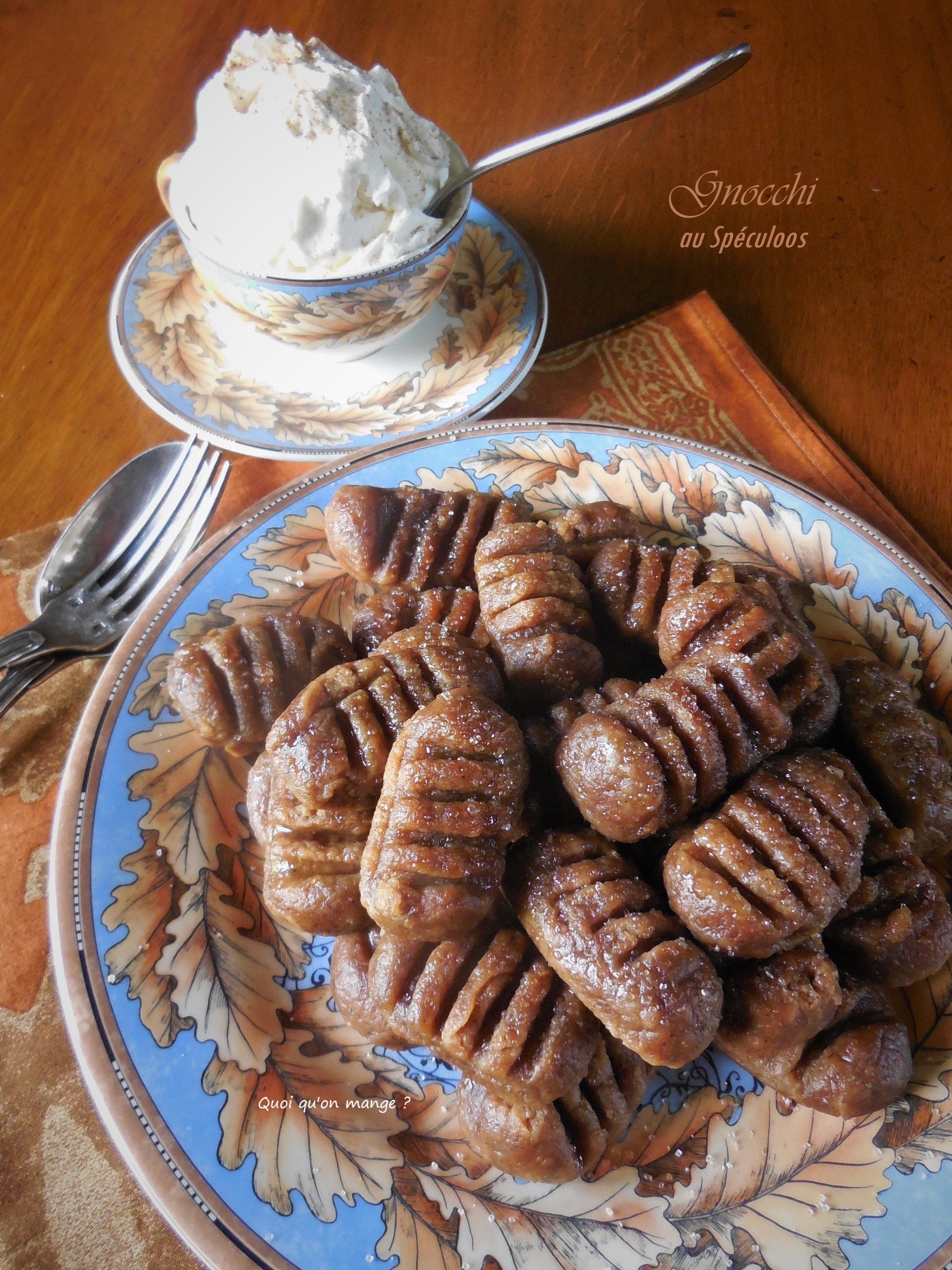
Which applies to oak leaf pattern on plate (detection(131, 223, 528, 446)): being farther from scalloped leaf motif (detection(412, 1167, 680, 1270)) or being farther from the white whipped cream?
scalloped leaf motif (detection(412, 1167, 680, 1270))

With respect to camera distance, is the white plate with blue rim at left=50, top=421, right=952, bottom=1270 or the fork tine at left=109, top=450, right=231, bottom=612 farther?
the fork tine at left=109, top=450, right=231, bottom=612

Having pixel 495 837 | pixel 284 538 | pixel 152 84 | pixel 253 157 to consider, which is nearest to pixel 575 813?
pixel 495 837

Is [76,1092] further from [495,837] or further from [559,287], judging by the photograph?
[559,287]

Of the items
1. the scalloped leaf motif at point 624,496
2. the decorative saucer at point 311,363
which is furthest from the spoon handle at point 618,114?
the scalloped leaf motif at point 624,496

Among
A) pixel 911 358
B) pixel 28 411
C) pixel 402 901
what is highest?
pixel 911 358

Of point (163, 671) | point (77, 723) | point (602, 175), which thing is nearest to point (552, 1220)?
point (163, 671)

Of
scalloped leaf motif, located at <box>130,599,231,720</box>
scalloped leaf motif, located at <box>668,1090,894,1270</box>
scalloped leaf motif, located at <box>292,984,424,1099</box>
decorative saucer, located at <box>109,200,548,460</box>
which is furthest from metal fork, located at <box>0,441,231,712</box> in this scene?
scalloped leaf motif, located at <box>668,1090,894,1270</box>
